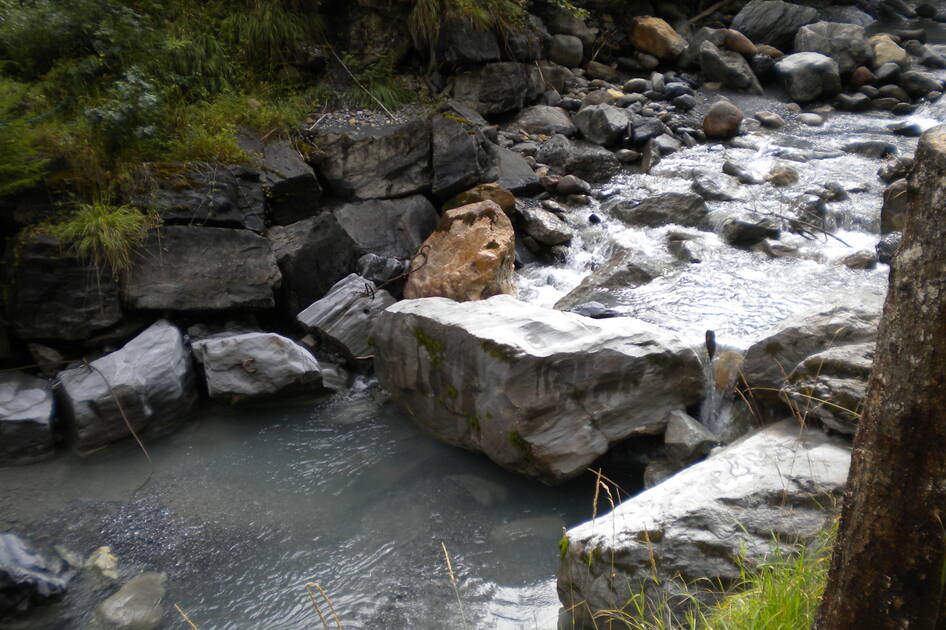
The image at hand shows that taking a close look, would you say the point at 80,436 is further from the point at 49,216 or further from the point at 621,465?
the point at 621,465

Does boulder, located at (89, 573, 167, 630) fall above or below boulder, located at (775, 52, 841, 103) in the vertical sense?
below

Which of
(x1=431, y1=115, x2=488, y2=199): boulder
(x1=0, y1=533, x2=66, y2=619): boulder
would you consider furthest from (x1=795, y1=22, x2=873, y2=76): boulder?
(x1=0, y1=533, x2=66, y2=619): boulder

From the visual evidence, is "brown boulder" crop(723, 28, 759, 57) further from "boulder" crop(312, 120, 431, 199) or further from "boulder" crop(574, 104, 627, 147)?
"boulder" crop(312, 120, 431, 199)

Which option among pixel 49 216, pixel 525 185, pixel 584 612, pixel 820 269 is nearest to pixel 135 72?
pixel 49 216

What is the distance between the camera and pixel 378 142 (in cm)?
652

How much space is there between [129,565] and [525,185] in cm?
492

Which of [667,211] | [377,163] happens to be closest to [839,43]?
[667,211]

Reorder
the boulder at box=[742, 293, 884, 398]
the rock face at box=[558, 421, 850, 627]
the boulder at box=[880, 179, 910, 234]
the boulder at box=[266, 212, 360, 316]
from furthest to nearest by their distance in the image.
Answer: the boulder at box=[880, 179, 910, 234], the boulder at box=[266, 212, 360, 316], the boulder at box=[742, 293, 884, 398], the rock face at box=[558, 421, 850, 627]

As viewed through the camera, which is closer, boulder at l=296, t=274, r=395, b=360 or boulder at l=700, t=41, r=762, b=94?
boulder at l=296, t=274, r=395, b=360

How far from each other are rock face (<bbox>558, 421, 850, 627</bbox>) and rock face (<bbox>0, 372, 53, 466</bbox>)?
350 cm

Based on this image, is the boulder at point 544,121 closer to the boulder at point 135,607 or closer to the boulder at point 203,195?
the boulder at point 203,195

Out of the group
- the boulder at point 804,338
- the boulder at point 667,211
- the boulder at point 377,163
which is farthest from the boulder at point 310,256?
the boulder at point 804,338

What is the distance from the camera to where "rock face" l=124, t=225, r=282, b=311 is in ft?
16.4

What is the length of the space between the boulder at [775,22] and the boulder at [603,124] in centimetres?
383
